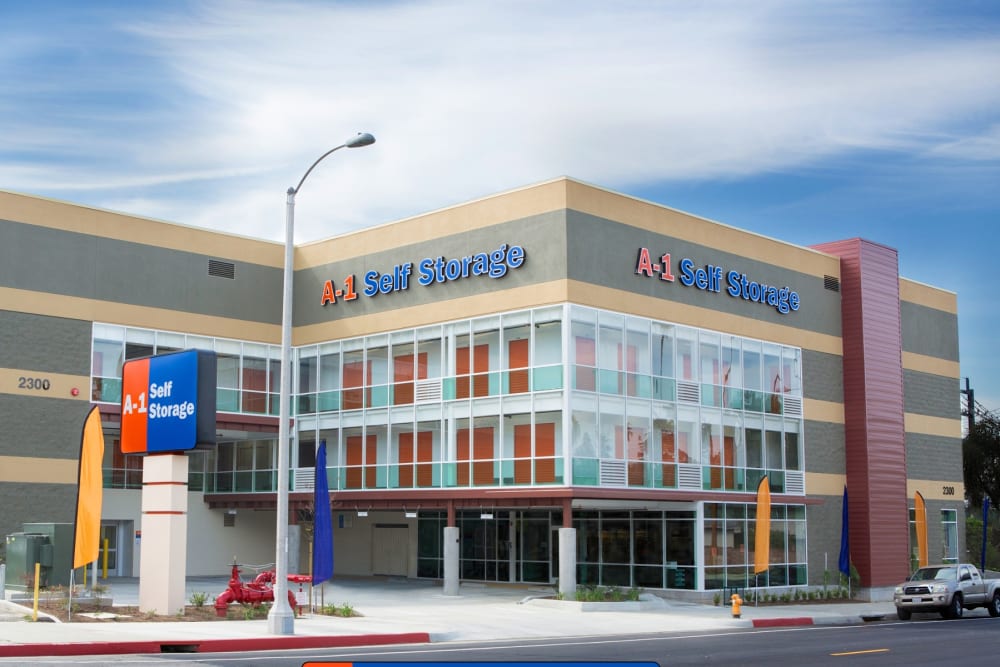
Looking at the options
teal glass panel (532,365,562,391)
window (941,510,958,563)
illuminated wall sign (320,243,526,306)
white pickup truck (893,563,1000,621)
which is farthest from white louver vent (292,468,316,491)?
window (941,510,958,563)

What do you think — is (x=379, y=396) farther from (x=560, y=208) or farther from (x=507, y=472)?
(x=560, y=208)

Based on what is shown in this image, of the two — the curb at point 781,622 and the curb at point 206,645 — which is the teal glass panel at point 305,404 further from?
the curb at point 206,645

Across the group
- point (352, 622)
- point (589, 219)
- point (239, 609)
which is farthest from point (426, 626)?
point (589, 219)

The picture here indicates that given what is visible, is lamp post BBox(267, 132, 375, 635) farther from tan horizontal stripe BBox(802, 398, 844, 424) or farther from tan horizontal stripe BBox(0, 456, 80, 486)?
tan horizontal stripe BBox(802, 398, 844, 424)

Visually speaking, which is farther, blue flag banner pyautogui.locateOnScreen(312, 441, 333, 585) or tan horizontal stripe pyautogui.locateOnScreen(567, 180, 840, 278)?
tan horizontal stripe pyautogui.locateOnScreen(567, 180, 840, 278)

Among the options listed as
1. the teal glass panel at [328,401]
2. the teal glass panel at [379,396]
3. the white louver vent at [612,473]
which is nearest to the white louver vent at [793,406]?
the white louver vent at [612,473]

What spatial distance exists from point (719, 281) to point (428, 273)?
10.2m

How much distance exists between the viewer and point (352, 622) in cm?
2677

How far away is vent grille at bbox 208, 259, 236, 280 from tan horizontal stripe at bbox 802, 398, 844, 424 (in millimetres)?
22011

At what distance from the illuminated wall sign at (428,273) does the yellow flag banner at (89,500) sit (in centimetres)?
1539

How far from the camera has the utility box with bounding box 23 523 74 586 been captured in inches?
1141

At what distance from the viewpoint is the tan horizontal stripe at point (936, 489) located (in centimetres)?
4891

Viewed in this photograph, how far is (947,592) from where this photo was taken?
33938mm

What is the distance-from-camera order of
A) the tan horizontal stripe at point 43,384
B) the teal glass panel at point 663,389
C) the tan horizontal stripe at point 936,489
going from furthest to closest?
the tan horizontal stripe at point 936,489 → the teal glass panel at point 663,389 → the tan horizontal stripe at point 43,384
